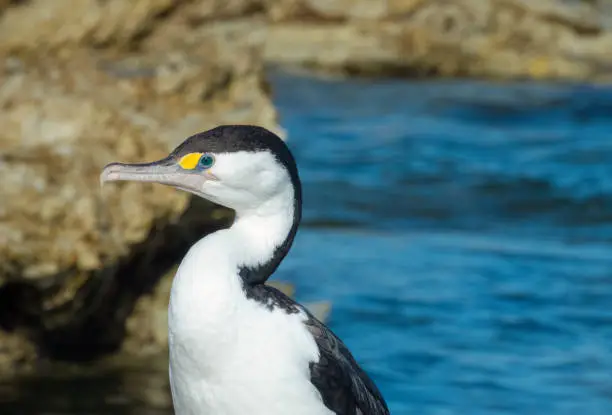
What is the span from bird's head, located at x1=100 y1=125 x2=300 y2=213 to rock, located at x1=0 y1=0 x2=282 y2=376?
2.47 meters

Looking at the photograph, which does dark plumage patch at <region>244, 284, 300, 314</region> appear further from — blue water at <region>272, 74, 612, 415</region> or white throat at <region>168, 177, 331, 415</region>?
blue water at <region>272, 74, 612, 415</region>

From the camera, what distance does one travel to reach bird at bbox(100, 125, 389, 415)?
4.52 meters

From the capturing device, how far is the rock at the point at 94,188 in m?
6.96

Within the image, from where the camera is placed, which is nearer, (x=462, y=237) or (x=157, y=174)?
(x=157, y=174)

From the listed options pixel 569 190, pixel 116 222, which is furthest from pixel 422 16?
pixel 116 222

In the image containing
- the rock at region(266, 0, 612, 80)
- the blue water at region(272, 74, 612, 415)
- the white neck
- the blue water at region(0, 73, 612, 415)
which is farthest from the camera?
the rock at region(266, 0, 612, 80)

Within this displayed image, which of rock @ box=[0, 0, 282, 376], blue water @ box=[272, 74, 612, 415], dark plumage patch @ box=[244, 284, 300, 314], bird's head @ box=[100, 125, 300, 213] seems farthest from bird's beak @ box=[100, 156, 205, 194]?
blue water @ box=[272, 74, 612, 415]

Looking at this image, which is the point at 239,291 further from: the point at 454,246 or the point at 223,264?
the point at 454,246

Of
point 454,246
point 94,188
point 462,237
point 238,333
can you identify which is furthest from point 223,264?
point 462,237

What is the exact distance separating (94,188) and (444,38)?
15336 mm

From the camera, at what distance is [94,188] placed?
713 cm

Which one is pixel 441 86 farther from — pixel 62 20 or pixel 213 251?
pixel 213 251

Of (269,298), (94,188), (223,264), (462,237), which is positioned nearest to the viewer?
(223,264)

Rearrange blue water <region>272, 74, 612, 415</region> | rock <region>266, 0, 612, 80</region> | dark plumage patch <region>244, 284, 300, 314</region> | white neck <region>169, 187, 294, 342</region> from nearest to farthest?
white neck <region>169, 187, 294, 342</region>, dark plumage patch <region>244, 284, 300, 314</region>, blue water <region>272, 74, 612, 415</region>, rock <region>266, 0, 612, 80</region>
